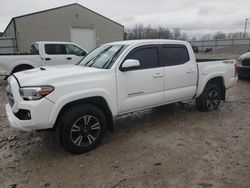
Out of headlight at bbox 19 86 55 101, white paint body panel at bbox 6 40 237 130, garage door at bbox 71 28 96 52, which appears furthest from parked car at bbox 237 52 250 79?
garage door at bbox 71 28 96 52

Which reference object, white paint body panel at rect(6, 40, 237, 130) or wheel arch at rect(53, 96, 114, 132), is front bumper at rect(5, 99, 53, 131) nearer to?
white paint body panel at rect(6, 40, 237, 130)

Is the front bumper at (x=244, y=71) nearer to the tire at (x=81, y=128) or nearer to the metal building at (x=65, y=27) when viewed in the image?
the tire at (x=81, y=128)

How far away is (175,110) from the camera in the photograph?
5.90m

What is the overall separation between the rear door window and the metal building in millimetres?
10152

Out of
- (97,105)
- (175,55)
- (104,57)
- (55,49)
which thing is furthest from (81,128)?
(55,49)

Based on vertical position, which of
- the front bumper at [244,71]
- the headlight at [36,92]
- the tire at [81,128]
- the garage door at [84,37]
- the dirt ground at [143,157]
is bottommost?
the dirt ground at [143,157]

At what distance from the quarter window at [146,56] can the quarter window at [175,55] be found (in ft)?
0.86

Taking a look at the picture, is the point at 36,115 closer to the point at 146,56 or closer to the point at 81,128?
the point at 81,128

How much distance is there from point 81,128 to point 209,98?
353 centimetres

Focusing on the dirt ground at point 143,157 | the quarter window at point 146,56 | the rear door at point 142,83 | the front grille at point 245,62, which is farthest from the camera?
the front grille at point 245,62

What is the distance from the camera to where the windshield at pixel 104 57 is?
407 cm

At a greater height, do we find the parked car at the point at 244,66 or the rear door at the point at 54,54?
the rear door at the point at 54,54

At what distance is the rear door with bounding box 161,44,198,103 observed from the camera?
15.3ft

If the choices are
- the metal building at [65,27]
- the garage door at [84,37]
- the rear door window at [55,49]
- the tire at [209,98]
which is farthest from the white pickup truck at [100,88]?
the garage door at [84,37]
